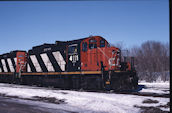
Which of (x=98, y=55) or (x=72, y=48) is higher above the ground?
(x=72, y=48)

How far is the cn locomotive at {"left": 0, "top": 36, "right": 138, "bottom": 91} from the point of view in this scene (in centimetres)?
1202

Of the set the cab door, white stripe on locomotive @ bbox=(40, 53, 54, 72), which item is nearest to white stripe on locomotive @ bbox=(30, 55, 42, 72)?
white stripe on locomotive @ bbox=(40, 53, 54, 72)

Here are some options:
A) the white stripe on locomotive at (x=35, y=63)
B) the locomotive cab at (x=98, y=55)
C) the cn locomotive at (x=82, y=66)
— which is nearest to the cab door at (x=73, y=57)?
the cn locomotive at (x=82, y=66)

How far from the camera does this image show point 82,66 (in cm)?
1323

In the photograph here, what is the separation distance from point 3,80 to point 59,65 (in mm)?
11326

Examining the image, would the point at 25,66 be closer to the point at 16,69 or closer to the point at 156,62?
the point at 16,69

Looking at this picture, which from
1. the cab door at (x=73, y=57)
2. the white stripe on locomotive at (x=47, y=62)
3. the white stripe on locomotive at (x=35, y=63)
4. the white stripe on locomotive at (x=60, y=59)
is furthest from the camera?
the white stripe on locomotive at (x=35, y=63)

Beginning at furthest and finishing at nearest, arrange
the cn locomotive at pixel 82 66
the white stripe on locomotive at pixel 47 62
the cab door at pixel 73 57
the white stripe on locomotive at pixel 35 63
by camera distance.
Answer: the white stripe on locomotive at pixel 35 63
the white stripe on locomotive at pixel 47 62
the cab door at pixel 73 57
the cn locomotive at pixel 82 66

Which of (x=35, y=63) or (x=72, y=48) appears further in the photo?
(x=35, y=63)

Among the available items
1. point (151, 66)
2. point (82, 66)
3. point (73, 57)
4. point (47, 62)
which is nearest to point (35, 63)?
point (47, 62)

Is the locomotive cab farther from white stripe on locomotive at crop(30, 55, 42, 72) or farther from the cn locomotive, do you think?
white stripe on locomotive at crop(30, 55, 42, 72)

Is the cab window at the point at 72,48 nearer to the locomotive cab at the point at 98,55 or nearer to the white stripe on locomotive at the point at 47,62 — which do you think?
the locomotive cab at the point at 98,55

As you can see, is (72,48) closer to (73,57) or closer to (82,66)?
(73,57)

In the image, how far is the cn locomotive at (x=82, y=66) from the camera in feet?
39.4
